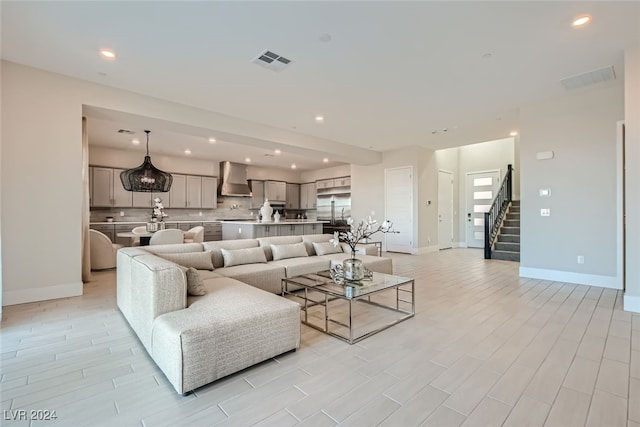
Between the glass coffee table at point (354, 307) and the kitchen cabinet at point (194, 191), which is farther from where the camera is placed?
the kitchen cabinet at point (194, 191)

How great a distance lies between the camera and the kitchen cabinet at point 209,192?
924 cm

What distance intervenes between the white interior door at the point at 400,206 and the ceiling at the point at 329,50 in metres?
2.94

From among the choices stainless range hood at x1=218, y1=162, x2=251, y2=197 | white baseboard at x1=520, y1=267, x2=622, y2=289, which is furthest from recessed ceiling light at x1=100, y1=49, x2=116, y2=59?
white baseboard at x1=520, y1=267, x2=622, y2=289

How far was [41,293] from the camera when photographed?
12.1ft

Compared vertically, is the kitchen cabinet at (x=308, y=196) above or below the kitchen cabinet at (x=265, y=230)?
above

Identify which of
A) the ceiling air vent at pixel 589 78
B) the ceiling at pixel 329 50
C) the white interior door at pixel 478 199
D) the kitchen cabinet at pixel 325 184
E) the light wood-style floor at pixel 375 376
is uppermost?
the ceiling air vent at pixel 589 78

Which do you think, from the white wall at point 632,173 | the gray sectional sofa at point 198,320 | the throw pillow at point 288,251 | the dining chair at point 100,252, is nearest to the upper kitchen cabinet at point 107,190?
the dining chair at point 100,252

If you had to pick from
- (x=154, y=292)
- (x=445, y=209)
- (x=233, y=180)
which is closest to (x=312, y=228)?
(x=233, y=180)

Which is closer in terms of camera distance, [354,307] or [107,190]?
[354,307]

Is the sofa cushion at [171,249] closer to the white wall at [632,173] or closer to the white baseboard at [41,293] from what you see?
the white baseboard at [41,293]

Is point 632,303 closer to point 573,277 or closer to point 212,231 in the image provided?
point 573,277

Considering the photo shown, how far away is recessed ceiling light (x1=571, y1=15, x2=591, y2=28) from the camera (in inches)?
106

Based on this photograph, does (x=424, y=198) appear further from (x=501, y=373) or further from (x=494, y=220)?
(x=501, y=373)

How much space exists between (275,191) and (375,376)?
925 cm
